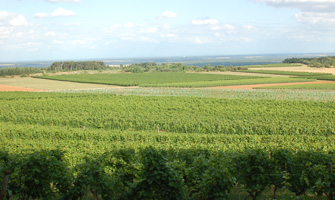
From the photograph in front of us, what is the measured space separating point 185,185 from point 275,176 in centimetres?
288

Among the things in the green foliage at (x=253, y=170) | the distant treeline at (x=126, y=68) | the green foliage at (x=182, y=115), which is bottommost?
the green foliage at (x=182, y=115)

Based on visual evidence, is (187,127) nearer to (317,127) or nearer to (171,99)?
(317,127)

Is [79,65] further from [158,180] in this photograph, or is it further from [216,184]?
[216,184]

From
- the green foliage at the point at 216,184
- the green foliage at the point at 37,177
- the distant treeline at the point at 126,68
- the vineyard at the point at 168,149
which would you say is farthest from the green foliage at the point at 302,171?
the distant treeline at the point at 126,68

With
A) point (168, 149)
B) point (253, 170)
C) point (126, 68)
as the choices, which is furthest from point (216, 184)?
point (126, 68)

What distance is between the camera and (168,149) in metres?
15.3

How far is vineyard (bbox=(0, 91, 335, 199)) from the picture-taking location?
9.43 m

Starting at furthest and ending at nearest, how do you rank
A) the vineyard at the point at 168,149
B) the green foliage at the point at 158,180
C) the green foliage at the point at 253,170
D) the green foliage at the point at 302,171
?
the green foliage at the point at 253,170 < the green foliage at the point at 302,171 < the vineyard at the point at 168,149 < the green foliage at the point at 158,180

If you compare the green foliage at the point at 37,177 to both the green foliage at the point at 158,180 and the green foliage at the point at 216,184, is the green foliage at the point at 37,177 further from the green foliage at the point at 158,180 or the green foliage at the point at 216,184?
the green foliage at the point at 216,184

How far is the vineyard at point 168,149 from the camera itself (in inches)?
371

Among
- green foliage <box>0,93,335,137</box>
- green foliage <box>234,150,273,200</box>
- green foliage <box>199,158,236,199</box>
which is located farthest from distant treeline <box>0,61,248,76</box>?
green foliage <box>199,158,236,199</box>

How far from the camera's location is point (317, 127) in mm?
26953

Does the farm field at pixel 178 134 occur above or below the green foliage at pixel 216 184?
below

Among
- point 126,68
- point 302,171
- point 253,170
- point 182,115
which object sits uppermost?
point 126,68
